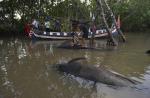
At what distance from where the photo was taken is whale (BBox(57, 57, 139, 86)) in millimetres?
11284

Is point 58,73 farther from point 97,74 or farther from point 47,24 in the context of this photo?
point 47,24

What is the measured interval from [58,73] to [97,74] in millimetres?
1960

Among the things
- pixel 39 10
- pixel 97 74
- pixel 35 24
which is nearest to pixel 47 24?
pixel 35 24

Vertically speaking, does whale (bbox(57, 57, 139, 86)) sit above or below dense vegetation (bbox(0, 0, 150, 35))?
below

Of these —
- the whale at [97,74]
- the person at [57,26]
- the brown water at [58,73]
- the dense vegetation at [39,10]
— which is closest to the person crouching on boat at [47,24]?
the person at [57,26]

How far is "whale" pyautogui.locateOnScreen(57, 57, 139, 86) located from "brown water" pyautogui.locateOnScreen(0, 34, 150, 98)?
205 mm

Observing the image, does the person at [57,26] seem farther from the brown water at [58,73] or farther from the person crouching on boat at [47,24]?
the brown water at [58,73]

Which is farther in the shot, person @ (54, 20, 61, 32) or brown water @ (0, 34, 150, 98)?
person @ (54, 20, 61, 32)

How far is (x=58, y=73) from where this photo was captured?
13.1 m

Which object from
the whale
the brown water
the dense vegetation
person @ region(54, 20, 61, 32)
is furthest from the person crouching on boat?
the whale

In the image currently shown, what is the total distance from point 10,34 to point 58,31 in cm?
475

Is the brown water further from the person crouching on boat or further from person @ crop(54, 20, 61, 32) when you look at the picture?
the person crouching on boat

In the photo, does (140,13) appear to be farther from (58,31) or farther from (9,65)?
(9,65)

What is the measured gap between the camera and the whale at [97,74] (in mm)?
11284
